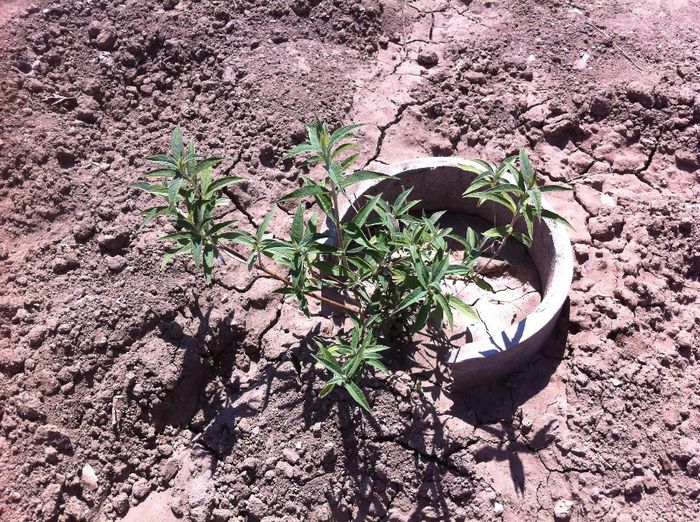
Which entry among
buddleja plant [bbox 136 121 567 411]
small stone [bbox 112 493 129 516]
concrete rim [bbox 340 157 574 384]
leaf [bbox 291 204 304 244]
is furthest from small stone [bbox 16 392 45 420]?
concrete rim [bbox 340 157 574 384]

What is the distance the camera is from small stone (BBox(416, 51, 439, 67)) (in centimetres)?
429

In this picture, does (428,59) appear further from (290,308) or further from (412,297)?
(412,297)

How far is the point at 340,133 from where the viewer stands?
2.75 meters

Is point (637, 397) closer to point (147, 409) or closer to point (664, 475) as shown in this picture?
point (664, 475)

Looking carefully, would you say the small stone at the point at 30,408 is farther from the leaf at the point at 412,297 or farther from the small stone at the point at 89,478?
the leaf at the point at 412,297

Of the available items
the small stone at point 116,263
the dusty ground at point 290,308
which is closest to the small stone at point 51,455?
the dusty ground at point 290,308

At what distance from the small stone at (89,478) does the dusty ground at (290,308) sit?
0.01 metres

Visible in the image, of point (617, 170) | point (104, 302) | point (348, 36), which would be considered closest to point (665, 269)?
point (617, 170)

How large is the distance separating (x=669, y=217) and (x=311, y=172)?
7.10 ft

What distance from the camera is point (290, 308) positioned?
334cm

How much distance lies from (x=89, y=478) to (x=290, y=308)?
1303mm

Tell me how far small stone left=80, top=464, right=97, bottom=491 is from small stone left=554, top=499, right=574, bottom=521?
222 cm

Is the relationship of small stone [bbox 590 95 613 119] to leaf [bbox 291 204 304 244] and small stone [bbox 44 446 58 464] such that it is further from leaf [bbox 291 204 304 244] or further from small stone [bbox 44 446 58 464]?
small stone [bbox 44 446 58 464]

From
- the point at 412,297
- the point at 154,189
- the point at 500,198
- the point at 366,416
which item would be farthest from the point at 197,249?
the point at 500,198
